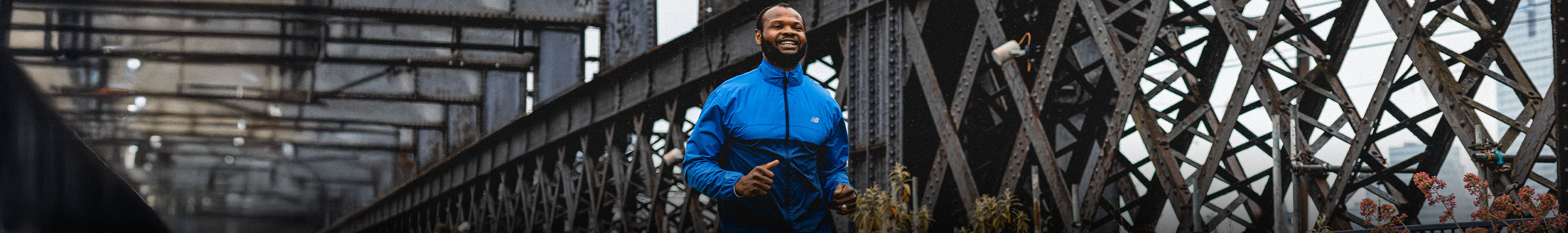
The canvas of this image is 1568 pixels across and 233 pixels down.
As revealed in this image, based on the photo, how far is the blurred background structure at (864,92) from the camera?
26.9ft

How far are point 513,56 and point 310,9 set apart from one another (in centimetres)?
412

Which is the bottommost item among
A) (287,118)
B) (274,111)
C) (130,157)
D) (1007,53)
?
(1007,53)

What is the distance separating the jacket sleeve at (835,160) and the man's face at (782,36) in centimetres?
24

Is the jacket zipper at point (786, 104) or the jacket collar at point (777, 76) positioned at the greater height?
the jacket collar at point (777, 76)

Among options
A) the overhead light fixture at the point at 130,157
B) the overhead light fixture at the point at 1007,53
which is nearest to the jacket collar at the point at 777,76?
the overhead light fixture at the point at 1007,53

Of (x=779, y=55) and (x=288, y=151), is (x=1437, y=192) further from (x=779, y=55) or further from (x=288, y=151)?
(x=288, y=151)

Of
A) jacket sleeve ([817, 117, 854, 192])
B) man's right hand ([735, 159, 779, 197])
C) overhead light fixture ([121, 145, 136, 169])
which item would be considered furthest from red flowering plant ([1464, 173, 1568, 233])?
overhead light fixture ([121, 145, 136, 169])

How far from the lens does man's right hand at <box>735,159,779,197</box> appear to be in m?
3.81

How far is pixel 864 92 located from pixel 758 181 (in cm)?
753

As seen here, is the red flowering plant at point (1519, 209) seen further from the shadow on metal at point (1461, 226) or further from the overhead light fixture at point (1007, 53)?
the overhead light fixture at point (1007, 53)

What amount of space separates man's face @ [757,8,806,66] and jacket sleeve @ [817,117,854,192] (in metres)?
0.24

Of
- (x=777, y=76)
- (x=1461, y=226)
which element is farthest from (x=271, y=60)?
(x=777, y=76)

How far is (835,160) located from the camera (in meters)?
4.17

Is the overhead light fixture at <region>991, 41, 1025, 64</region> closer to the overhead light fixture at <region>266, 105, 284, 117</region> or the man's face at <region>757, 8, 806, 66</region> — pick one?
the man's face at <region>757, 8, 806, 66</region>
